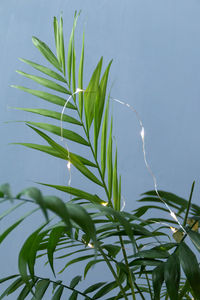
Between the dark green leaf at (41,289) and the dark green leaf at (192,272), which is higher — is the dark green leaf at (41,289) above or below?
below

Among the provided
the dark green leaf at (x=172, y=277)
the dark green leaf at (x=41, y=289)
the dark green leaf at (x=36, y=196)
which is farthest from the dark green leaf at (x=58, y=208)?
the dark green leaf at (x=41, y=289)

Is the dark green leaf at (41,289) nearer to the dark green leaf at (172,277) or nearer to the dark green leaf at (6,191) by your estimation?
the dark green leaf at (172,277)

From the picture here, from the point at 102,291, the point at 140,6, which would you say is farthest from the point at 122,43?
the point at 102,291

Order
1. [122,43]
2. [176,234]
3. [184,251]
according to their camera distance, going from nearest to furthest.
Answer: [184,251]
[176,234]
[122,43]

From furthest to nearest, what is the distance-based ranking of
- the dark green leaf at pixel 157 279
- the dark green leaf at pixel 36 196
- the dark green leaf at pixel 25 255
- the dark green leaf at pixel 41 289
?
the dark green leaf at pixel 41 289
the dark green leaf at pixel 157 279
the dark green leaf at pixel 25 255
the dark green leaf at pixel 36 196

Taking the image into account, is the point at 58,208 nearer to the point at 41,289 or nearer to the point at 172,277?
the point at 172,277

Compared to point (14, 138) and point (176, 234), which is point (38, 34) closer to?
point (14, 138)

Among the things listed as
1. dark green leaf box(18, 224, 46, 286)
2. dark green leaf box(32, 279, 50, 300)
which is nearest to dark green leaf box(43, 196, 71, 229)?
dark green leaf box(18, 224, 46, 286)

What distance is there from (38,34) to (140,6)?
1.39 feet

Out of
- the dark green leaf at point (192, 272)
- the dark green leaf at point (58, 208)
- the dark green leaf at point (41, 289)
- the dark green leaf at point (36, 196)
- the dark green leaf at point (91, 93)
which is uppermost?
the dark green leaf at point (91, 93)

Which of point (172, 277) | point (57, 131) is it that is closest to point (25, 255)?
point (172, 277)

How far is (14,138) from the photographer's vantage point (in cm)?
177

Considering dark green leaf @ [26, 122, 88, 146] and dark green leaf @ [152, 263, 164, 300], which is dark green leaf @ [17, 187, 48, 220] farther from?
dark green leaf @ [26, 122, 88, 146]

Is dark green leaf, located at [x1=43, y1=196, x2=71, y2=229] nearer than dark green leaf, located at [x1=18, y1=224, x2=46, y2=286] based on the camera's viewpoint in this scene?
Yes
